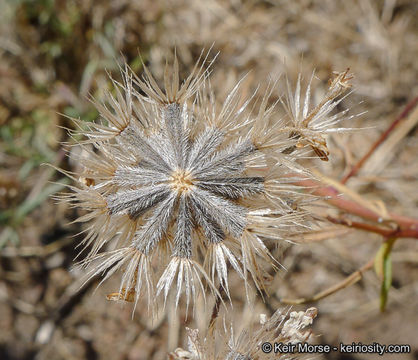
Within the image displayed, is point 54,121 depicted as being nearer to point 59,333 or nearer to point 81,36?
point 81,36

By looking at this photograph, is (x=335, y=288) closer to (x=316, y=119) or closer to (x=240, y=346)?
(x=240, y=346)

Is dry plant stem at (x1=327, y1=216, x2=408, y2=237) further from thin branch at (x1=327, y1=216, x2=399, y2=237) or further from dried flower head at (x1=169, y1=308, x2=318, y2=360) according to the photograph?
dried flower head at (x1=169, y1=308, x2=318, y2=360)

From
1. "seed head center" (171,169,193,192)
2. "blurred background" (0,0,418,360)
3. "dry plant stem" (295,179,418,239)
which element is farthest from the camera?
"blurred background" (0,0,418,360)

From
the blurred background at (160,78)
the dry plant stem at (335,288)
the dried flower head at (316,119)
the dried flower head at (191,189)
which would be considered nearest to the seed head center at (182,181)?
the dried flower head at (191,189)

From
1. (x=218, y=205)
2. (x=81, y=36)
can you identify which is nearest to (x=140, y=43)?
(x=81, y=36)

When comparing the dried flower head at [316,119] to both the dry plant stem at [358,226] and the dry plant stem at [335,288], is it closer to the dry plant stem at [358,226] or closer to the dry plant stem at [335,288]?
the dry plant stem at [358,226]

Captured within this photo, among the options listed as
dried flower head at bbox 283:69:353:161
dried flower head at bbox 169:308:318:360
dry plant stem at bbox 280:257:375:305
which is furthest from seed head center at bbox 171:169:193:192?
dry plant stem at bbox 280:257:375:305

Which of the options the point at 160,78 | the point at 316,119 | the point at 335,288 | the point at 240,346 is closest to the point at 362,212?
the point at 335,288
